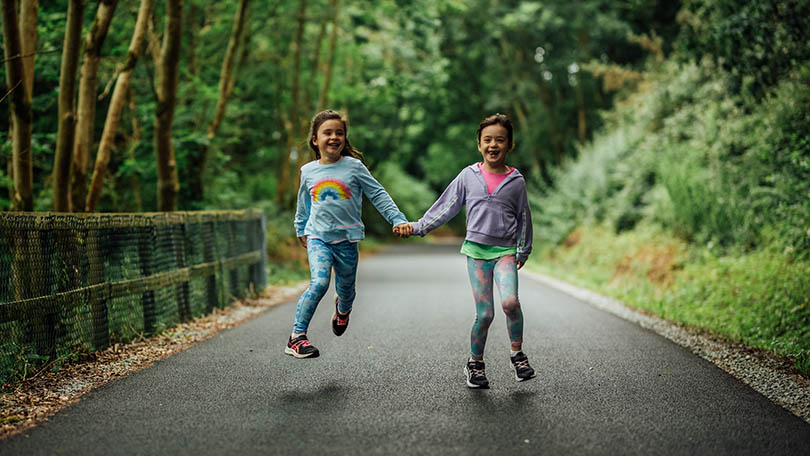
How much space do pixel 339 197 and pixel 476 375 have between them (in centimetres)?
168

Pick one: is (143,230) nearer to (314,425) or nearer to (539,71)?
(314,425)

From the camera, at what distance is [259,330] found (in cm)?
803

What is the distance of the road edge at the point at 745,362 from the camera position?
499 cm

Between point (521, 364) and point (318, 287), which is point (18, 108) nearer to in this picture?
point (318, 287)

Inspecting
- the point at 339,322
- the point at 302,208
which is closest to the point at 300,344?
the point at 339,322

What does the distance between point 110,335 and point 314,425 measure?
337 cm

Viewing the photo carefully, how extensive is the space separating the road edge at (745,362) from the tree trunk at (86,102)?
24.1 ft

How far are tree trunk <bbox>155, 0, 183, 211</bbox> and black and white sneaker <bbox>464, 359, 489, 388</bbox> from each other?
810 cm

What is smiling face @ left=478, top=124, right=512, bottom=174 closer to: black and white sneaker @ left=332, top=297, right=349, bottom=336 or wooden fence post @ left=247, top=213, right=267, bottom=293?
black and white sneaker @ left=332, top=297, right=349, bottom=336

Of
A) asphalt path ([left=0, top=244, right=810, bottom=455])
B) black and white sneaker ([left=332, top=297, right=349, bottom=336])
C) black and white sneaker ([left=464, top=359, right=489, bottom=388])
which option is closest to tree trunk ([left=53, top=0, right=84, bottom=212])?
asphalt path ([left=0, top=244, right=810, bottom=455])

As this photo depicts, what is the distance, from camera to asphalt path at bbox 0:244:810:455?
3.92m

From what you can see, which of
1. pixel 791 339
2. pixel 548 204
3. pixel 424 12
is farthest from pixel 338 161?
pixel 548 204

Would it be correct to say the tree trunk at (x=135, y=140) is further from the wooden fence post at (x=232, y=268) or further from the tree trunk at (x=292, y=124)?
the tree trunk at (x=292, y=124)

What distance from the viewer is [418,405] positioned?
15.4 ft
